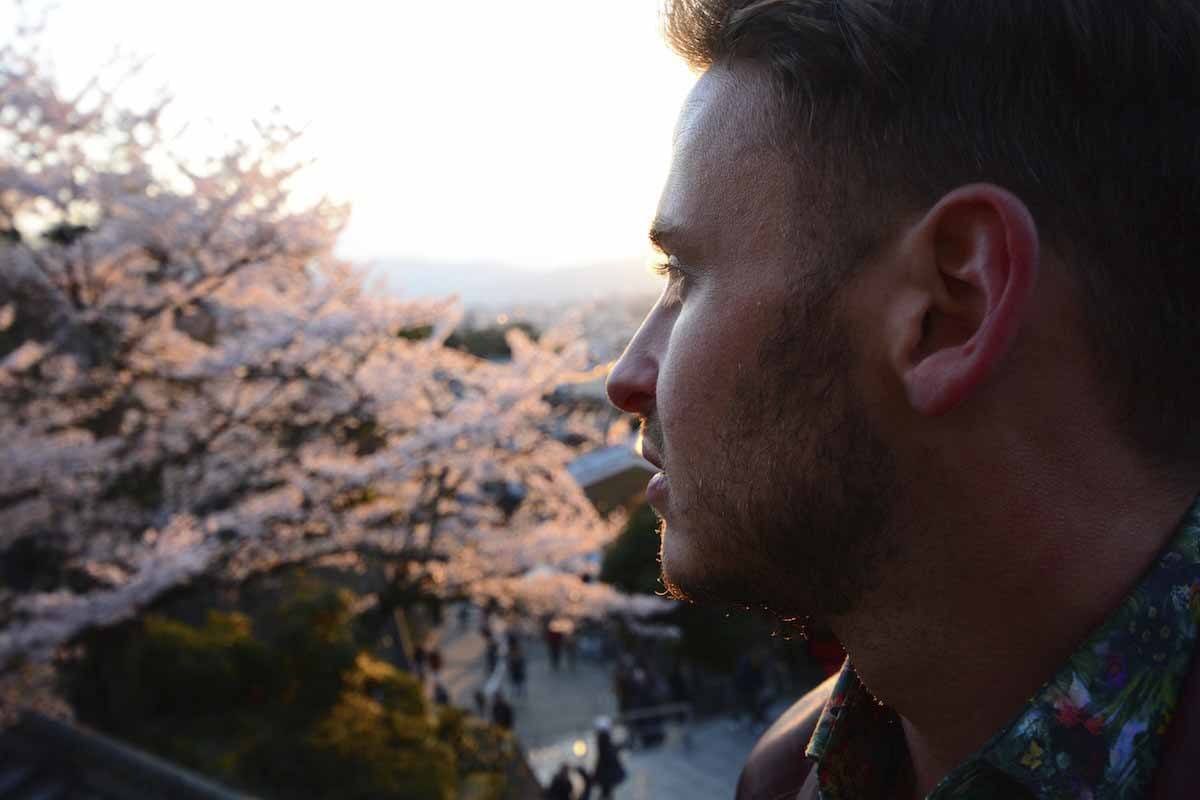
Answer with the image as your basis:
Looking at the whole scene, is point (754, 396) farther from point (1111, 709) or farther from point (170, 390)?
point (170, 390)

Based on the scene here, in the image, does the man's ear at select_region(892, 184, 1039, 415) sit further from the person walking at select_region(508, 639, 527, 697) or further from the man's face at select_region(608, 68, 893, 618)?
the person walking at select_region(508, 639, 527, 697)

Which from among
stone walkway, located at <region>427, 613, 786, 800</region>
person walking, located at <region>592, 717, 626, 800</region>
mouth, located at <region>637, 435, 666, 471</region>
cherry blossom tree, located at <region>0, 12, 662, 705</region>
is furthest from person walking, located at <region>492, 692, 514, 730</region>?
mouth, located at <region>637, 435, 666, 471</region>

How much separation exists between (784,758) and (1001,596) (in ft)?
2.60

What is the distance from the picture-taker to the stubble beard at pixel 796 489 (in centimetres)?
112

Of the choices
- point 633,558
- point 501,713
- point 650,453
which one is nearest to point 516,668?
point 501,713

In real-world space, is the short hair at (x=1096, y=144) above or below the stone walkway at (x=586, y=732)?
above

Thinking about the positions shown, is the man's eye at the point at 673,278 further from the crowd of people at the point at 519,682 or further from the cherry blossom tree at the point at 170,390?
the crowd of people at the point at 519,682

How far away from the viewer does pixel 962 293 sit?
1.07 metres

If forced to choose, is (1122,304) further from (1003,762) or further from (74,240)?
(74,240)

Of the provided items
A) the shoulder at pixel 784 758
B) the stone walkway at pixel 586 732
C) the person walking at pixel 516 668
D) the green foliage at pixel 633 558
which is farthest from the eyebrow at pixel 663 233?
the person walking at pixel 516 668

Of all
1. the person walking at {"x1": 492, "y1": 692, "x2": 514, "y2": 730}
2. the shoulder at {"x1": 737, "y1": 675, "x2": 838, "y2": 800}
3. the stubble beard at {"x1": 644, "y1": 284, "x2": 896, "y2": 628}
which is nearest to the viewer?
the stubble beard at {"x1": 644, "y1": 284, "x2": 896, "y2": 628}

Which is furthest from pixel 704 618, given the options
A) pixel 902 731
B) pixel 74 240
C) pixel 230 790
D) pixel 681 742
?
pixel 902 731

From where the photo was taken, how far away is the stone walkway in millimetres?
10719

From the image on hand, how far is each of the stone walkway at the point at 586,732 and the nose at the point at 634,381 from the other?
31.7 ft
